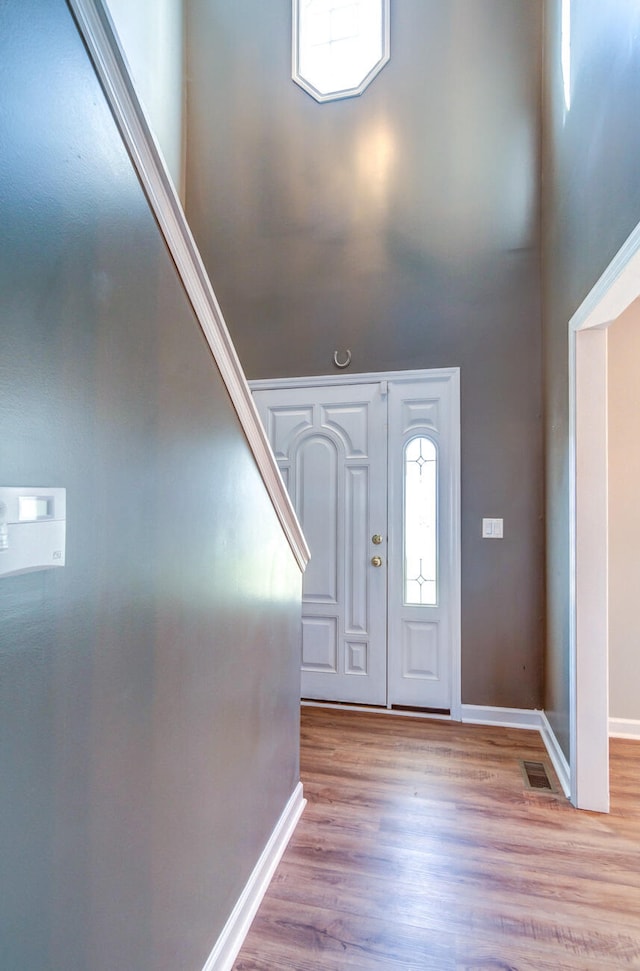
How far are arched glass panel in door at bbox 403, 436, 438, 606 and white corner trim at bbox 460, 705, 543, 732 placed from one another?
0.64 m

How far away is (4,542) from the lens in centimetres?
67

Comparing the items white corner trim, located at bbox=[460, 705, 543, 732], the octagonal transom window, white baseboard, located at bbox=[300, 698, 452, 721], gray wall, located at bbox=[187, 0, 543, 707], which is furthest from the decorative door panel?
the octagonal transom window

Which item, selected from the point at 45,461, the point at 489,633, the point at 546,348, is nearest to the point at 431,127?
the point at 546,348

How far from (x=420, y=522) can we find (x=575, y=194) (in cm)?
181

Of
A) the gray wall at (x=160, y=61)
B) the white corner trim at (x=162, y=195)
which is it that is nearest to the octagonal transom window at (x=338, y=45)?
the gray wall at (x=160, y=61)

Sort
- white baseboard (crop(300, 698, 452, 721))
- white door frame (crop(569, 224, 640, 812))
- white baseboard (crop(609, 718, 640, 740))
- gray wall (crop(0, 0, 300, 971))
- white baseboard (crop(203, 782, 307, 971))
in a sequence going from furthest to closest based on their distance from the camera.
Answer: white baseboard (crop(300, 698, 452, 721)) < white baseboard (crop(609, 718, 640, 740)) < white door frame (crop(569, 224, 640, 812)) < white baseboard (crop(203, 782, 307, 971)) < gray wall (crop(0, 0, 300, 971))

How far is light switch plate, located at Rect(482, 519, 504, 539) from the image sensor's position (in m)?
3.06

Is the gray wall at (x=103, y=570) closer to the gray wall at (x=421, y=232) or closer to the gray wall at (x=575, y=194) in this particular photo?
the gray wall at (x=575, y=194)

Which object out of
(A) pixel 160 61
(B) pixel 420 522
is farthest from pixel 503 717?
(A) pixel 160 61

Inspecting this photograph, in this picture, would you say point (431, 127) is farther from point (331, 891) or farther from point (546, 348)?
point (331, 891)

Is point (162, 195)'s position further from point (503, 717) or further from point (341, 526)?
point (503, 717)

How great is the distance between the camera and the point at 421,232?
3215 mm

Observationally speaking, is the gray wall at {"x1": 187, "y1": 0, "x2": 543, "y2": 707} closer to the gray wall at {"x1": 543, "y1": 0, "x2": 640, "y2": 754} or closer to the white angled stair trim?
the white angled stair trim

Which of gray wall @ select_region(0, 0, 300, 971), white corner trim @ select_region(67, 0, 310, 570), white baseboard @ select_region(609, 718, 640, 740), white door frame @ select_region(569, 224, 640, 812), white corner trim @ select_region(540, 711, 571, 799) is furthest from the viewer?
white baseboard @ select_region(609, 718, 640, 740)
